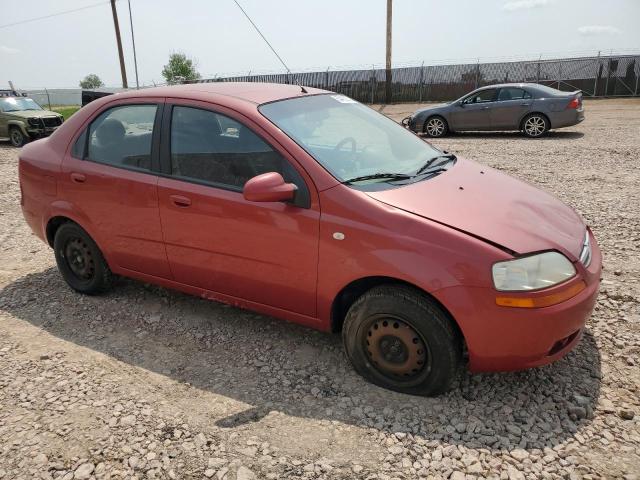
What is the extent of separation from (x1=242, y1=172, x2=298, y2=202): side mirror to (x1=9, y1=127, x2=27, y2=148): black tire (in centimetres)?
1577

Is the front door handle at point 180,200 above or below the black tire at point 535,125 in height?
above

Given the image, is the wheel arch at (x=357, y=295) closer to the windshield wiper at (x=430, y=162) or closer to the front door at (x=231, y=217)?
the front door at (x=231, y=217)

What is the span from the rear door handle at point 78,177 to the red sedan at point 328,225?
1 centimetres

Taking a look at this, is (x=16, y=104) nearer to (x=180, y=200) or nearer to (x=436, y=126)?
(x=436, y=126)

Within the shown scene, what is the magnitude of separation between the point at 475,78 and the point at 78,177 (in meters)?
25.9

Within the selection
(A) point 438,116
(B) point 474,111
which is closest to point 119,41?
(A) point 438,116

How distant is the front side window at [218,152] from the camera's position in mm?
3072

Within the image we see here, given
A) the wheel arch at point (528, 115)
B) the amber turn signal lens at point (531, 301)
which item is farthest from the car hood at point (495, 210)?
the wheel arch at point (528, 115)

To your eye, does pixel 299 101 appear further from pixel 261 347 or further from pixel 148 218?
pixel 261 347

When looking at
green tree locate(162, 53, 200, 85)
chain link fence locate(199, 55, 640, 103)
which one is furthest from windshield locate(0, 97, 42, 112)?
green tree locate(162, 53, 200, 85)

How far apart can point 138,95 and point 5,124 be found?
1485cm

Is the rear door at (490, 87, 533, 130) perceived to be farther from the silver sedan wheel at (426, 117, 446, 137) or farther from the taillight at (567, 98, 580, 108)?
the silver sedan wheel at (426, 117, 446, 137)

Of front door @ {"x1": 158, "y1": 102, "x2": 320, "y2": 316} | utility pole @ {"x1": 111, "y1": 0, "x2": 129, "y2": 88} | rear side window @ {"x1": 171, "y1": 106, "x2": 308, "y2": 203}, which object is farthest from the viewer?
utility pole @ {"x1": 111, "y1": 0, "x2": 129, "y2": 88}

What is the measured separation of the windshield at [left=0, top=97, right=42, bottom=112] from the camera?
1588 cm
